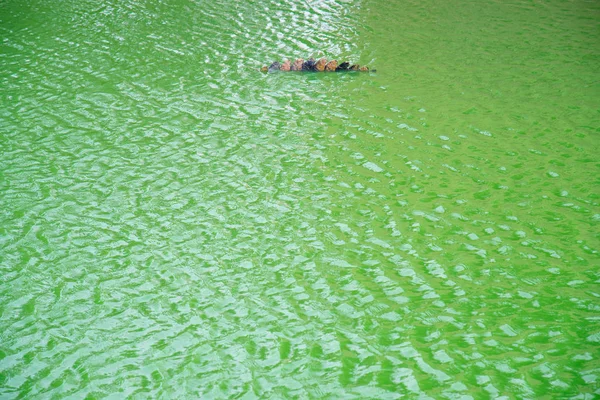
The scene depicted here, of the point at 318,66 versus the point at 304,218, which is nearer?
the point at 304,218

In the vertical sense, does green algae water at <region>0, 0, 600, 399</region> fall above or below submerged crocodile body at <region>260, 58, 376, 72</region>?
below

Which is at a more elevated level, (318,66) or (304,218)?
(318,66)

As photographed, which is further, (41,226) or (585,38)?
(585,38)

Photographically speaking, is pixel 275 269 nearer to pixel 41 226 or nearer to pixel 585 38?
pixel 41 226

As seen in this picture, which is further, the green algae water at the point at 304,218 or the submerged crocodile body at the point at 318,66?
the submerged crocodile body at the point at 318,66

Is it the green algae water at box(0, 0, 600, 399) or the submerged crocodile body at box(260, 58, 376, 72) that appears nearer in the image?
the green algae water at box(0, 0, 600, 399)

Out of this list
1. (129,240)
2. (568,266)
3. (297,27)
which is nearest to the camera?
(568,266)

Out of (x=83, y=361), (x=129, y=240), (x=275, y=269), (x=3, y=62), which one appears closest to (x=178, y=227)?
(x=129, y=240)

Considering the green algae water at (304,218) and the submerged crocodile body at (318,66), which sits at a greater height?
the submerged crocodile body at (318,66)
